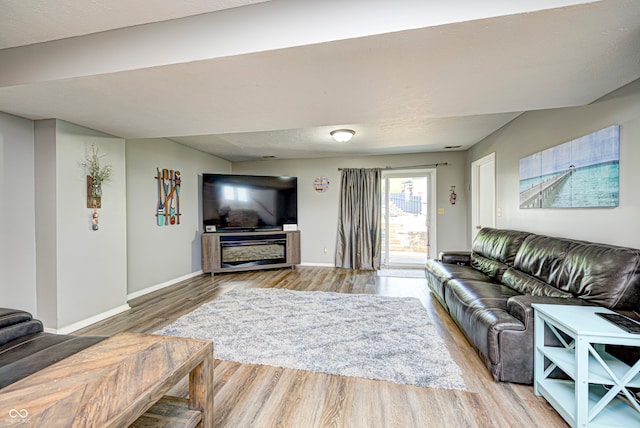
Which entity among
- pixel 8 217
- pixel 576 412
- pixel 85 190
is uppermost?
pixel 85 190

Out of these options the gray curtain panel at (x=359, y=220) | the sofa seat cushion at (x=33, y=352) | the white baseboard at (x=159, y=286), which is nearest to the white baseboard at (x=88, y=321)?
the white baseboard at (x=159, y=286)

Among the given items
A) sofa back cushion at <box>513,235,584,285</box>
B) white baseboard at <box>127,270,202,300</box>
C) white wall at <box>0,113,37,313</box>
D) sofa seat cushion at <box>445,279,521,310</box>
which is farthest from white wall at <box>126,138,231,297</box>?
sofa back cushion at <box>513,235,584,285</box>

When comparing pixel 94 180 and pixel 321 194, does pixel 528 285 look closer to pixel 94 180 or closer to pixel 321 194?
pixel 321 194

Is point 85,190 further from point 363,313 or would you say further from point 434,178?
point 434,178

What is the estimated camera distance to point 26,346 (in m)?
1.49

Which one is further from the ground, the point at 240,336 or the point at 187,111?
the point at 187,111

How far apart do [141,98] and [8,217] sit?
1831 millimetres

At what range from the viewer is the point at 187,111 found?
244 centimetres

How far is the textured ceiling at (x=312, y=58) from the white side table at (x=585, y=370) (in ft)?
4.95

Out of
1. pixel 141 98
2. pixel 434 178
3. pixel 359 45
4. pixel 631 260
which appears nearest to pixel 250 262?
pixel 141 98

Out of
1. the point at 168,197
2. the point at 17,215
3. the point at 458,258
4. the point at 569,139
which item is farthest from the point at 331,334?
the point at 168,197

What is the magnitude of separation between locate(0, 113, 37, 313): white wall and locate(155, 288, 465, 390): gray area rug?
4.77ft

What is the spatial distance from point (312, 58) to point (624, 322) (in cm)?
225

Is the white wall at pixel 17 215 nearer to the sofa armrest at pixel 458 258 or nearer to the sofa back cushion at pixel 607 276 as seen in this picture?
the sofa back cushion at pixel 607 276
